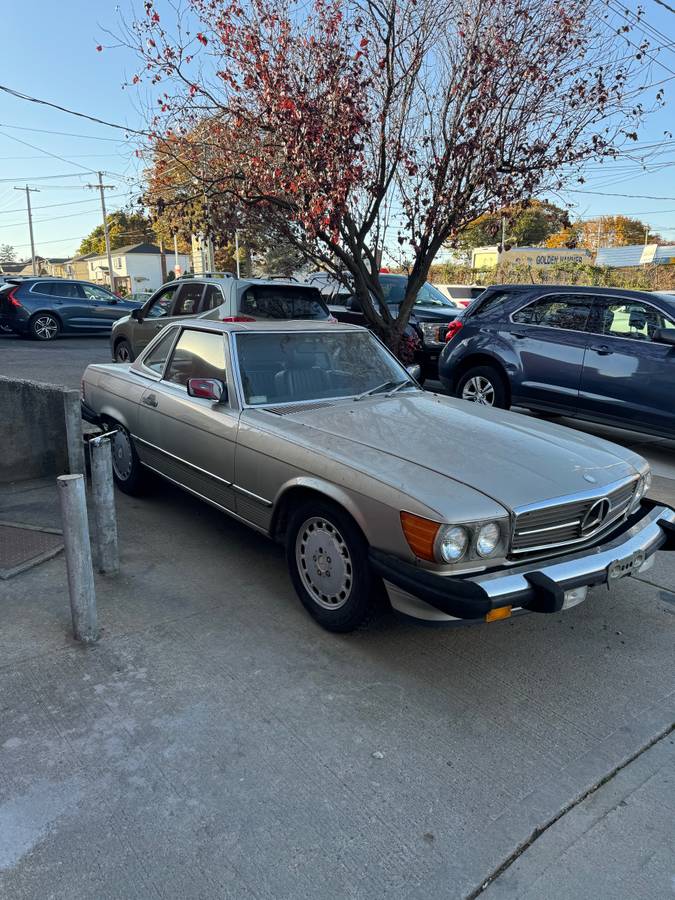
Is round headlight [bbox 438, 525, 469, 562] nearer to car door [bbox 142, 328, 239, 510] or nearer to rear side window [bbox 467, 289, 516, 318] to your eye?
car door [bbox 142, 328, 239, 510]

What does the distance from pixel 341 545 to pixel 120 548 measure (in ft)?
6.41

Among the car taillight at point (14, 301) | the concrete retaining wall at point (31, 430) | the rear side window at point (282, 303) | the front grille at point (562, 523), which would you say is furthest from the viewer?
the car taillight at point (14, 301)

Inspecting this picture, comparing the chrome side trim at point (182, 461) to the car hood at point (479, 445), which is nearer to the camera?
the car hood at point (479, 445)

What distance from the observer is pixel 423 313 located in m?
11.3

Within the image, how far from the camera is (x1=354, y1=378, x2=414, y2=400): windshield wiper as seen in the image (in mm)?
4476

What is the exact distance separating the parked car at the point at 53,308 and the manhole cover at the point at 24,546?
13.4 m

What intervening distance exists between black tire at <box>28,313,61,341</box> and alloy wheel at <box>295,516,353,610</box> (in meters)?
15.5

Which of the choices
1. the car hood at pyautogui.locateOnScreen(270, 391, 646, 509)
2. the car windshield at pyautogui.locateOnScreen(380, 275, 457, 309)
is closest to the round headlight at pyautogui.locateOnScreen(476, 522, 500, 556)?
the car hood at pyautogui.locateOnScreen(270, 391, 646, 509)

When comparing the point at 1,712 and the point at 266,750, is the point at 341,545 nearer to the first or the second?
the point at 266,750

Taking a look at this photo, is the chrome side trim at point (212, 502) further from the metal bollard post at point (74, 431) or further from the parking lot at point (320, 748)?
the metal bollard post at point (74, 431)

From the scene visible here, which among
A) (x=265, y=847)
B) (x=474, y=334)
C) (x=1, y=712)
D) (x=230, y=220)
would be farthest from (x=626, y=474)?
(x=230, y=220)

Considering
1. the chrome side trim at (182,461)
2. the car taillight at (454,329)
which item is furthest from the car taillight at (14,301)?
the chrome side trim at (182,461)

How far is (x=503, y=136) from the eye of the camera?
26.6ft

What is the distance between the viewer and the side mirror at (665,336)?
21.4ft
